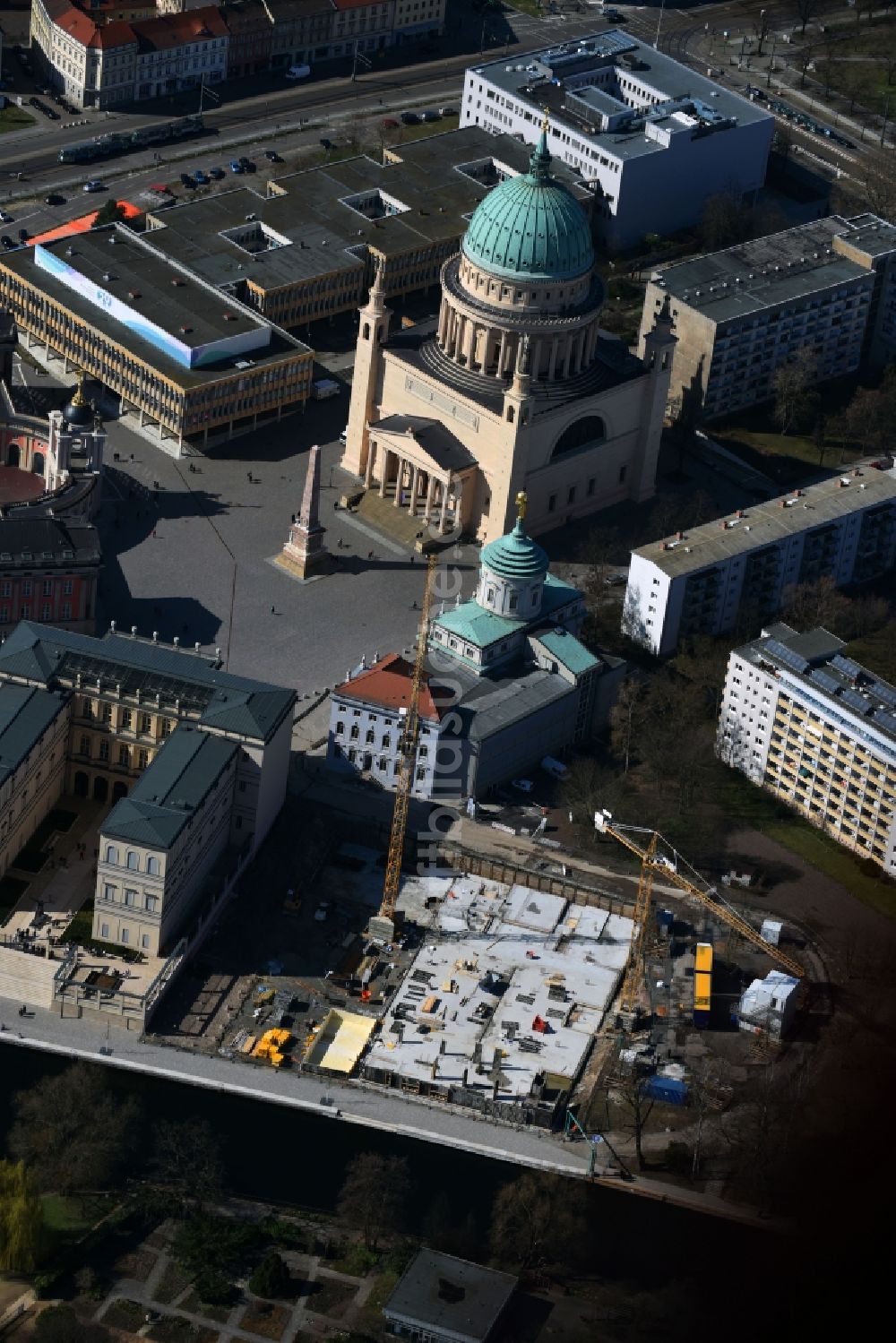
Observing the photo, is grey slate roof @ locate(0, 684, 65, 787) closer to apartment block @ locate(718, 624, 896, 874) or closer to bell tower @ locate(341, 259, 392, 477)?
bell tower @ locate(341, 259, 392, 477)

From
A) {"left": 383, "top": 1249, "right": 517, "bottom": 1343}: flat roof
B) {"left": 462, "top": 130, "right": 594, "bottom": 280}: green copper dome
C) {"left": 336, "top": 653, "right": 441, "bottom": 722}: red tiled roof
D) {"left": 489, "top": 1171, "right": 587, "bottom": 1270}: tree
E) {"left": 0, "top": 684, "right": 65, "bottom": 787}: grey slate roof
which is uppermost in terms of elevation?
{"left": 462, "top": 130, "right": 594, "bottom": 280}: green copper dome

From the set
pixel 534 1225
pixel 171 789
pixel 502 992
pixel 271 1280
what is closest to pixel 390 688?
pixel 171 789

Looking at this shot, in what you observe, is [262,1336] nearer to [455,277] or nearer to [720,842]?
[720,842]

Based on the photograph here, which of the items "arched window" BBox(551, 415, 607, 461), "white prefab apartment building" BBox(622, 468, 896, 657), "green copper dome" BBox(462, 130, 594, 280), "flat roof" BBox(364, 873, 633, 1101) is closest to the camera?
"flat roof" BBox(364, 873, 633, 1101)

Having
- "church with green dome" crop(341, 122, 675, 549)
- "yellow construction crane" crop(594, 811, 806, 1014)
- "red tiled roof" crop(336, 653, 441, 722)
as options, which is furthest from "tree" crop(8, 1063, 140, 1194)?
"church with green dome" crop(341, 122, 675, 549)

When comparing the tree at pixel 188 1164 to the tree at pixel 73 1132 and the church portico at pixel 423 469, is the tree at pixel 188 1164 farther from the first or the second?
the church portico at pixel 423 469

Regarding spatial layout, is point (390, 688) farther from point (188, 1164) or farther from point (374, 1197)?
point (374, 1197)

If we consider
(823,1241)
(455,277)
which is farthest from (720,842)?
(823,1241)
